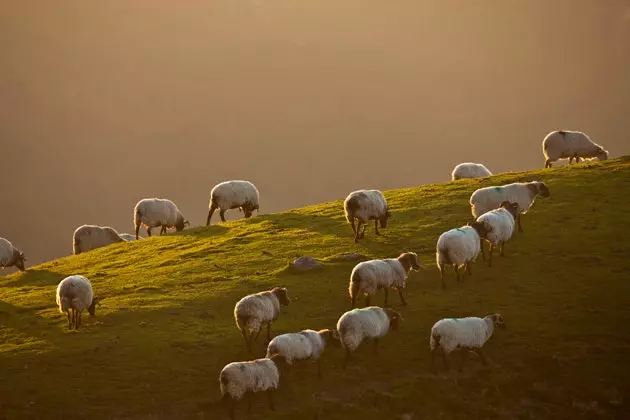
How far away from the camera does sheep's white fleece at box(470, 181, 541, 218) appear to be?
130 feet

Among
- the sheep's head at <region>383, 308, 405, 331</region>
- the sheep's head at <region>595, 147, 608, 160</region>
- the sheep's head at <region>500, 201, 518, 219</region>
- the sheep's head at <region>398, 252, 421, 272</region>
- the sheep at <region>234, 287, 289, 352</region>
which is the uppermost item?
the sheep's head at <region>595, 147, 608, 160</region>

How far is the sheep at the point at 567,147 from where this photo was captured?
52.2 metres

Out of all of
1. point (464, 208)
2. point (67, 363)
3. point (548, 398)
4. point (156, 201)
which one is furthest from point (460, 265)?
point (156, 201)

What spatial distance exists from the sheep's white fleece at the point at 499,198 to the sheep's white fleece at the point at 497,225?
341cm

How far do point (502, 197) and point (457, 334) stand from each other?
1321 cm

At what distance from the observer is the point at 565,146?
171 ft

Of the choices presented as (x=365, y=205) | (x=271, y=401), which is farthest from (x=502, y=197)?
(x=271, y=401)

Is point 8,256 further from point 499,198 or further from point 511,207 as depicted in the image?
point 511,207

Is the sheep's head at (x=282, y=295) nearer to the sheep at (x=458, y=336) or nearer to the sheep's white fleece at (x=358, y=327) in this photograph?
the sheep's white fleece at (x=358, y=327)

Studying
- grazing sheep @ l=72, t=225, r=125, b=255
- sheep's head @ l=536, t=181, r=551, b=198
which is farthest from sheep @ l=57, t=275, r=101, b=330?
sheep's head @ l=536, t=181, r=551, b=198

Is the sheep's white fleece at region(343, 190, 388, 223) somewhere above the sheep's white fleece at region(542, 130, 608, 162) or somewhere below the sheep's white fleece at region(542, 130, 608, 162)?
below

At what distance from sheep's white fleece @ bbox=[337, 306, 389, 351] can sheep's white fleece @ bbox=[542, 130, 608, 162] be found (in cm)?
2657

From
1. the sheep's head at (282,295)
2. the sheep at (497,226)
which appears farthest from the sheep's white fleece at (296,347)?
the sheep at (497,226)

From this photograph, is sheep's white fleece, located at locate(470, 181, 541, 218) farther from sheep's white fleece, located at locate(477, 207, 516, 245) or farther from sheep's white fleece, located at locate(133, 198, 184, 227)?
sheep's white fleece, located at locate(133, 198, 184, 227)
